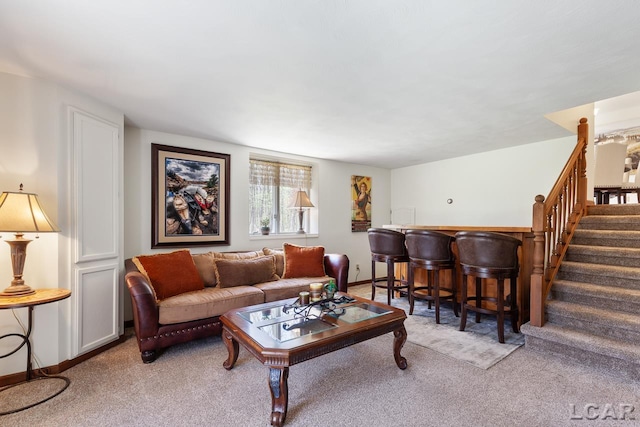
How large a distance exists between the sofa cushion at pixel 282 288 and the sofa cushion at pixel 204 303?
10 centimetres

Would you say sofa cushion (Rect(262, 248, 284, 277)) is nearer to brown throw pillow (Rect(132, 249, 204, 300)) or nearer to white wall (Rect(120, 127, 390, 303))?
white wall (Rect(120, 127, 390, 303))

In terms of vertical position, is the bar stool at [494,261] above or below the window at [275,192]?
below

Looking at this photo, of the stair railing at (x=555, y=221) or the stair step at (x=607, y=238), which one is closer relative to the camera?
the stair railing at (x=555, y=221)

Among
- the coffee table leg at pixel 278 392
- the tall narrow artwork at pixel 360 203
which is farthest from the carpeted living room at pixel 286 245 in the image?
the tall narrow artwork at pixel 360 203

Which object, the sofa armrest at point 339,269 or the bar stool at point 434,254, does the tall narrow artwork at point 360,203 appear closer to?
the sofa armrest at point 339,269

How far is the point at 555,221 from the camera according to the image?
10.3 ft

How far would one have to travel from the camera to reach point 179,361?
2.61m

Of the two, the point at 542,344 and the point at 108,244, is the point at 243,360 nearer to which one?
the point at 108,244

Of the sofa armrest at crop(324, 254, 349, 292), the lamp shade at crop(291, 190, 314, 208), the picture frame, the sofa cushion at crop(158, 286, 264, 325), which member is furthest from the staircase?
the picture frame

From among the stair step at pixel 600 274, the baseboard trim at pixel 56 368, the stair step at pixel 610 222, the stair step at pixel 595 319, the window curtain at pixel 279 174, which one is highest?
the window curtain at pixel 279 174

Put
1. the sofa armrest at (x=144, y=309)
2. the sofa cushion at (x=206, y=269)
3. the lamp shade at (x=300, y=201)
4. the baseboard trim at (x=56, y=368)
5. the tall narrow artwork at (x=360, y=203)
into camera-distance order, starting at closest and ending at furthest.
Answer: the baseboard trim at (x=56, y=368) → the sofa armrest at (x=144, y=309) → the sofa cushion at (x=206, y=269) → the lamp shade at (x=300, y=201) → the tall narrow artwork at (x=360, y=203)

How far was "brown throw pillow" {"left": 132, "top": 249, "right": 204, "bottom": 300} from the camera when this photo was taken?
2.97 meters

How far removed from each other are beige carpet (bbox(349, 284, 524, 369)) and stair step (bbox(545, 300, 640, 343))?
0.43 metres

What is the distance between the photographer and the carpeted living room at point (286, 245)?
5.84 ft
